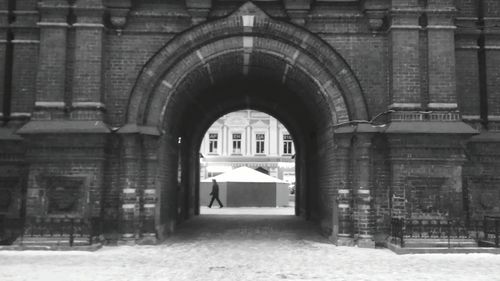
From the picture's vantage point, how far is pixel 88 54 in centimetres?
1136

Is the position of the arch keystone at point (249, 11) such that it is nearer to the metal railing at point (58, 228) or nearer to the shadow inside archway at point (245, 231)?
the shadow inside archway at point (245, 231)

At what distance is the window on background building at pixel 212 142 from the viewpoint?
138 feet

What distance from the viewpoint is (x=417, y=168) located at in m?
11.1

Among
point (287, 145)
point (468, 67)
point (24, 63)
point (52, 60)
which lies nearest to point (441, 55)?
point (468, 67)

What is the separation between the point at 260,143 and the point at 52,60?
103 feet

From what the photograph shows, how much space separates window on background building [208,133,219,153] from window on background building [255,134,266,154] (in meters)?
3.22

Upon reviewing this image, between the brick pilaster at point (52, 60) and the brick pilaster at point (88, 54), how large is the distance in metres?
0.25

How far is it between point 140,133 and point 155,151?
1.88 ft

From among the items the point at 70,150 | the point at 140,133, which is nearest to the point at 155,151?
the point at 140,133

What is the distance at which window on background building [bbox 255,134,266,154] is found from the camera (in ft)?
139

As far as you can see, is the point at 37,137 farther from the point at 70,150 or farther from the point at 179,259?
the point at 179,259

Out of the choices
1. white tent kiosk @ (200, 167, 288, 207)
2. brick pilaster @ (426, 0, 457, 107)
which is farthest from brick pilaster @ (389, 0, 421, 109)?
white tent kiosk @ (200, 167, 288, 207)

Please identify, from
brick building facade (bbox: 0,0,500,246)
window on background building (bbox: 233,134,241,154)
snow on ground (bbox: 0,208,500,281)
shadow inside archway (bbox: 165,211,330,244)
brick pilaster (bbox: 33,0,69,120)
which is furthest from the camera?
window on background building (bbox: 233,134,241,154)

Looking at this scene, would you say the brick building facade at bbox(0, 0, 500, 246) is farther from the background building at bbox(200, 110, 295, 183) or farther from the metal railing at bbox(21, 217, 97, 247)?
the background building at bbox(200, 110, 295, 183)
